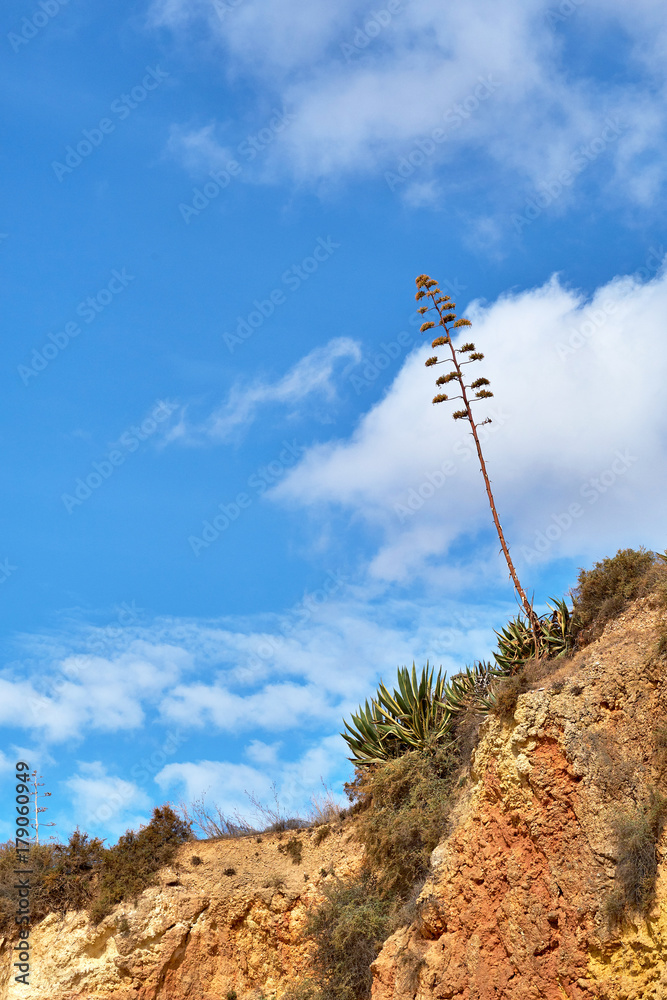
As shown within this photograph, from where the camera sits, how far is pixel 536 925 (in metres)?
11.6

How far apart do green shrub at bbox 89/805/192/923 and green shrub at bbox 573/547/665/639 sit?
36.0 feet

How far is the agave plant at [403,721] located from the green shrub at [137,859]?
16.6 ft

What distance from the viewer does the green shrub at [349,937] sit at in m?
15.1

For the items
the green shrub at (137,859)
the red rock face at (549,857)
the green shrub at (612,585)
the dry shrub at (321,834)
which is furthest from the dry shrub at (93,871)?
the green shrub at (612,585)

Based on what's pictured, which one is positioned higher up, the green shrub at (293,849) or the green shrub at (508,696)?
the green shrub at (508,696)

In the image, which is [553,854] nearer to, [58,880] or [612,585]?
[612,585]

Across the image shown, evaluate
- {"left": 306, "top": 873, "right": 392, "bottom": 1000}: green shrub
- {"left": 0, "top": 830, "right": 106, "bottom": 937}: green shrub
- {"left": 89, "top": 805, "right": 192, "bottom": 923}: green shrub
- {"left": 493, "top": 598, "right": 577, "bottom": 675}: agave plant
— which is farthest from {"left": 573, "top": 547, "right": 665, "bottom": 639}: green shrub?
{"left": 0, "top": 830, "right": 106, "bottom": 937}: green shrub

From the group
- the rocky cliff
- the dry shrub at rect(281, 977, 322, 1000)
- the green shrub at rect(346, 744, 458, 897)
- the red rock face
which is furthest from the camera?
the dry shrub at rect(281, 977, 322, 1000)

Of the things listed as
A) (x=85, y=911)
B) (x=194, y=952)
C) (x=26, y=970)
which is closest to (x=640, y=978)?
(x=194, y=952)

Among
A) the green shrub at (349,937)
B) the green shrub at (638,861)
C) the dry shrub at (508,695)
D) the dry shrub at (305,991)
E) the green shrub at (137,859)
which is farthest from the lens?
the green shrub at (137,859)

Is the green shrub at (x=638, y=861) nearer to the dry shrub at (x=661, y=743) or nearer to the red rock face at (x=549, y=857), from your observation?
the red rock face at (x=549, y=857)

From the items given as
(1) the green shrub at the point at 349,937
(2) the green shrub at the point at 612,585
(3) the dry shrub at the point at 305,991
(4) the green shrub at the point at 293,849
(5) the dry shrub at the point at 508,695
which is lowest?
(3) the dry shrub at the point at 305,991

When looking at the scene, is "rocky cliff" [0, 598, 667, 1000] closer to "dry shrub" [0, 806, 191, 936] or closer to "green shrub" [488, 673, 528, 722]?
"green shrub" [488, 673, 528, 722]

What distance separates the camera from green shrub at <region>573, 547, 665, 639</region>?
13508 millimetres
